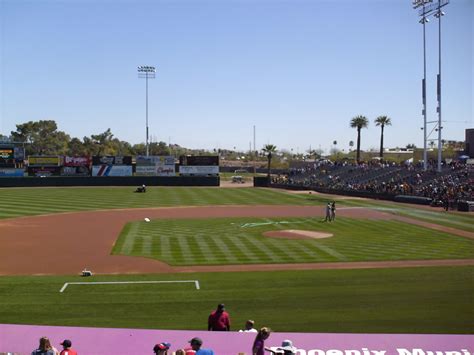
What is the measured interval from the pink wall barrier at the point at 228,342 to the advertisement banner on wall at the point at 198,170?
70362mm

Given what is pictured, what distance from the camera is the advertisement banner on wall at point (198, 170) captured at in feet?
261

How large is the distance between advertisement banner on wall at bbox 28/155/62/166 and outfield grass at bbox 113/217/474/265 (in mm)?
45166

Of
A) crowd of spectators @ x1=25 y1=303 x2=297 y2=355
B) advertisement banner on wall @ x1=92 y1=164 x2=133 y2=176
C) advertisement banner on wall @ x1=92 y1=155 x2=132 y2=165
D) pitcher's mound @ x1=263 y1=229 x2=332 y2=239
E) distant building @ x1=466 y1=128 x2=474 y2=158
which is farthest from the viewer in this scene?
distant building @ x1=466 y1=128 x2=474 y2=158

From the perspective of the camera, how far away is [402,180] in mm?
61156

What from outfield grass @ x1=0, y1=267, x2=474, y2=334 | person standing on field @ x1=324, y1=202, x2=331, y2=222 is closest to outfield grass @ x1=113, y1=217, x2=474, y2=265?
person standing on field @ x1=324, y1=202, x2=331, y2=222

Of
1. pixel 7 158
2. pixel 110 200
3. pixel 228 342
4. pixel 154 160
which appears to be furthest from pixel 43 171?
pixel 228 342

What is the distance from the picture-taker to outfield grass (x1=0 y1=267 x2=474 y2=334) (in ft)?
45.3

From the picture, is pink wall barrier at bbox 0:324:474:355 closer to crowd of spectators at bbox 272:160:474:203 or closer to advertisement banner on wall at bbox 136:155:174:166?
Answer: crowd of spectators at bbox 272:160:474:203

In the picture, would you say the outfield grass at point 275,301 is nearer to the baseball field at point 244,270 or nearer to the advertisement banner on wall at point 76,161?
the baseball field at point 244,270

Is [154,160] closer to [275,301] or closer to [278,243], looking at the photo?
[278,243]

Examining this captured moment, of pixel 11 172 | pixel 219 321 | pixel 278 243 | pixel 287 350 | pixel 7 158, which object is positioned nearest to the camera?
pixel 287 350

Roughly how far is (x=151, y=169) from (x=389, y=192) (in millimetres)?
39674

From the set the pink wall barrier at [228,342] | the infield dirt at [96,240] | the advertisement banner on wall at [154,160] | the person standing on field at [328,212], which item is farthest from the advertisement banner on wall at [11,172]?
the pink wall barrier at [228,342]

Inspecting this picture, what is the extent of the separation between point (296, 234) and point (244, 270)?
10.3 meters
